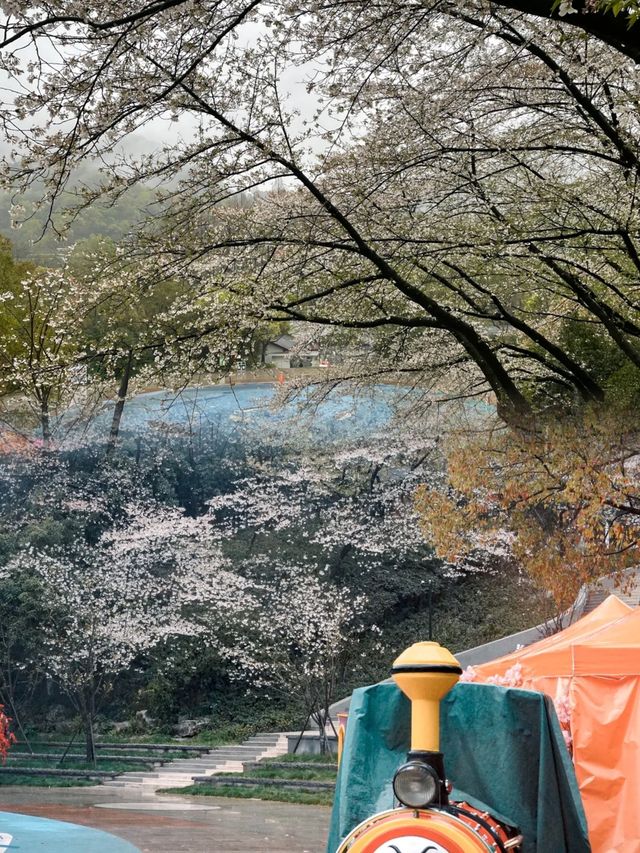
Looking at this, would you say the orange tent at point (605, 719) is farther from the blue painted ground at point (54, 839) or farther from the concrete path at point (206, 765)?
the concrete path at point (206, 765)

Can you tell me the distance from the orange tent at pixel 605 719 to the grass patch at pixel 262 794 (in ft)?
29.9

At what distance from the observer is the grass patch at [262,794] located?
14.7m

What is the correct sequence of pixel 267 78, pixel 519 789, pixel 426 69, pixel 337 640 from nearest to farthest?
pixel 519 789 < pixel 426 69 < pixel 267 78 < pixel 337 640

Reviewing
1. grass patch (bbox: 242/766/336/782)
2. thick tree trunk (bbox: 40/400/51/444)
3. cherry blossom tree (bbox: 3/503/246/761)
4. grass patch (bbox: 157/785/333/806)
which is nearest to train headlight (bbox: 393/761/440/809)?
grass patch (bbox: 157/785/333/806)

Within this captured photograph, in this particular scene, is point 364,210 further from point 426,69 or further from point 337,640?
point 337,640

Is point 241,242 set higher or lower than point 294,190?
lower

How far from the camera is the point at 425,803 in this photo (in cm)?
200

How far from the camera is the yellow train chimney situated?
6.90ft

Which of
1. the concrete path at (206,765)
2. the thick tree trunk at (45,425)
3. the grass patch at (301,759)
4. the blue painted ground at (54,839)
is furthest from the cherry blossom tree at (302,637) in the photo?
the blue painted ground at (54,839)

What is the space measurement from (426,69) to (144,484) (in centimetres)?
1516

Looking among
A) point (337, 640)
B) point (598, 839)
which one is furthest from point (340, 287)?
point (337, 640)

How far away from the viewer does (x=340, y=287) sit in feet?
26.6

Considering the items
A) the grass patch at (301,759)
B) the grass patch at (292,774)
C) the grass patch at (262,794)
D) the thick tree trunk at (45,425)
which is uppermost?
the thick tree trunk at (45,425)

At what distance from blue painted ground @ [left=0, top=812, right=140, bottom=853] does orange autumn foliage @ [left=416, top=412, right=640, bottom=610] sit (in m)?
3.97
